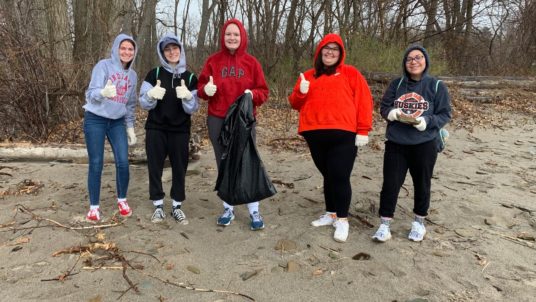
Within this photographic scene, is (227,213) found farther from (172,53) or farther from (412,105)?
(412,105)

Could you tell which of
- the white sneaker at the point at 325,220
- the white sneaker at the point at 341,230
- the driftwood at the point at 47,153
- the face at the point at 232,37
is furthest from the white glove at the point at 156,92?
the driftwood at the point at 47,153

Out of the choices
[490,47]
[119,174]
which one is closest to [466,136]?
[119,174]

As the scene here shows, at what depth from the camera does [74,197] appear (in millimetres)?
4617

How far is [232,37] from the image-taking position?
3.57 meters

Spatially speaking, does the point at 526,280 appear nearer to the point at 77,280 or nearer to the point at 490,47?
the point at 77,280

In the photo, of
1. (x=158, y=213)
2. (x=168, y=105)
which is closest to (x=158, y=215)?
(x=158, y=213)

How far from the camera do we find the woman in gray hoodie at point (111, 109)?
3.65 meters

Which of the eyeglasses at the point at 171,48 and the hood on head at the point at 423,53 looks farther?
the eyeglasses at the point at 171,48

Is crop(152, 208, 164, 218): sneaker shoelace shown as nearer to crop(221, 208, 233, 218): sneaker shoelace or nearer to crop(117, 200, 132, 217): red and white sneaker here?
crop(117, 200, 132, 217): red and white sneaker

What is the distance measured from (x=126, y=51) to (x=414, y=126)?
2623 mm

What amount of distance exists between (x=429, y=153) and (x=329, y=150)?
32.2 inches

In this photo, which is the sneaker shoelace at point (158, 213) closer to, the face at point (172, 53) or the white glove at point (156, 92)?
the white glove at point (156, 92)

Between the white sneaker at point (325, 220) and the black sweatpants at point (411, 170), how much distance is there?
0.49 meters

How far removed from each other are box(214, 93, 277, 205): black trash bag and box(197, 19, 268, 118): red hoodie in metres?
0.10
